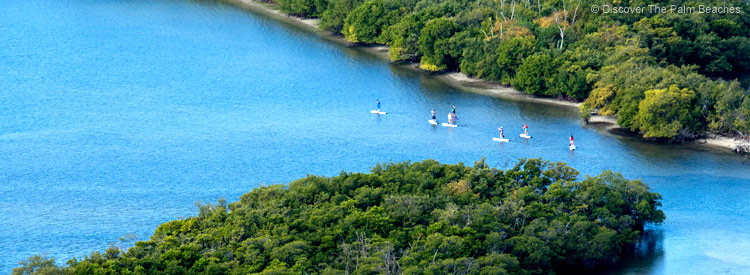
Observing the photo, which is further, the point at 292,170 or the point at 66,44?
the point at 66,44

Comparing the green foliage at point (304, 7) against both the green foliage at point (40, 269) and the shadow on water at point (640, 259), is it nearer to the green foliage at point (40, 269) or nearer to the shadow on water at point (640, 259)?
the shadow on water at point (640, 259)

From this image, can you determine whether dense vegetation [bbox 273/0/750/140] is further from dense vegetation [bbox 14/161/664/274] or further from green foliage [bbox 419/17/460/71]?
dense vegetation [bbox 14/161/664/274]

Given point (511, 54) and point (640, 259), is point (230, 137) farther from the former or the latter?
point (640, 259)

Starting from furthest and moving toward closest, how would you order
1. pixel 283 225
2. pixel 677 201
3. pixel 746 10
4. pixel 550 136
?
pixel 746 10 < pixel 550 136 < pixel 677 201 < pixel 283 225

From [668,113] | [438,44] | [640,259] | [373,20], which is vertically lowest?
[640,259]

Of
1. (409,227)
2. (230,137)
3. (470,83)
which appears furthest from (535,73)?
(409,227)

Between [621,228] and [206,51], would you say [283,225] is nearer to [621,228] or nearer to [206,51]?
[621,228]

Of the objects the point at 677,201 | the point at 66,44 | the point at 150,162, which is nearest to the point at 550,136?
the point at 677,201
